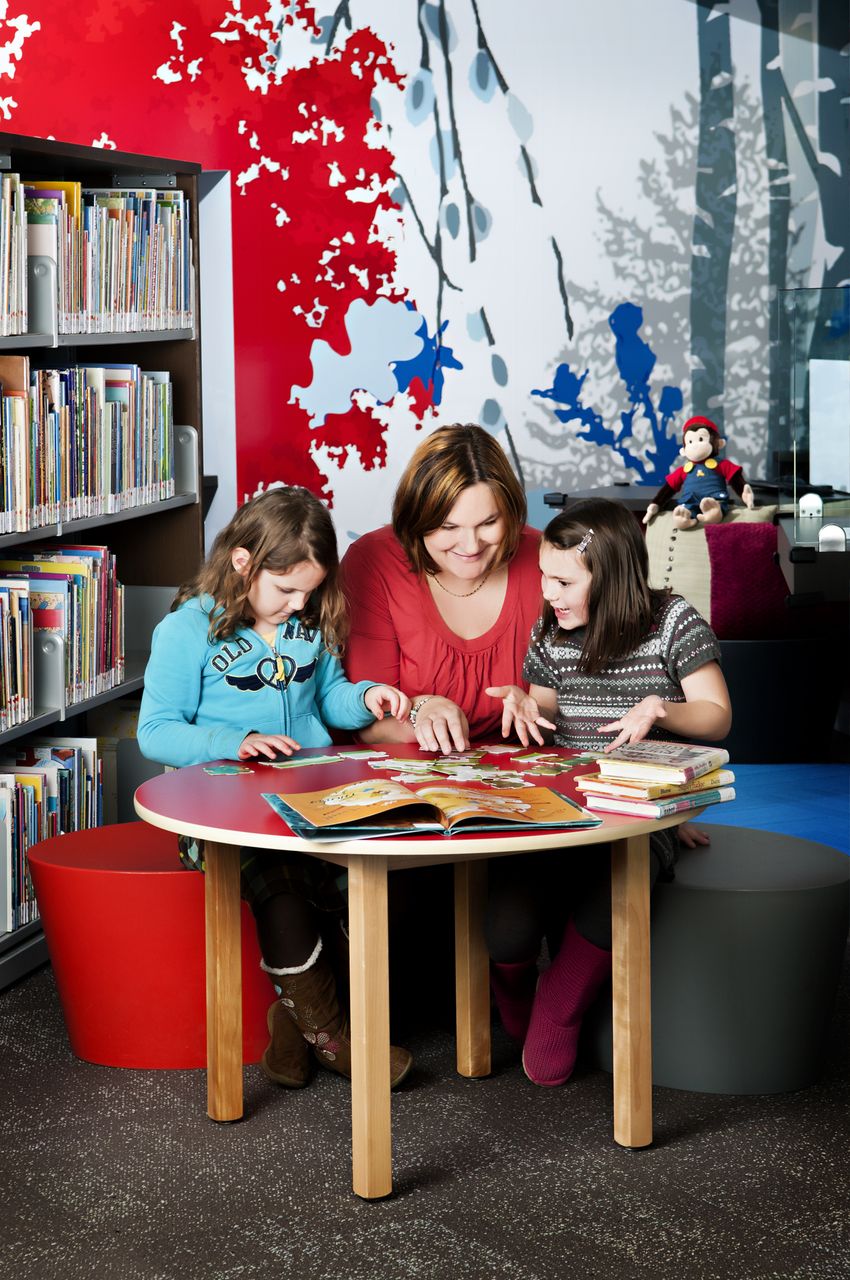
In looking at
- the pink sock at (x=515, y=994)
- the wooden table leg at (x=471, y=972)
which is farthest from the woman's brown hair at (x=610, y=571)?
the pink sock at (x=515, y=994)

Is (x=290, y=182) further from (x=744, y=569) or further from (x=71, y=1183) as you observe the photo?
(x=71, y=1183)

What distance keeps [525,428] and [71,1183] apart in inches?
161

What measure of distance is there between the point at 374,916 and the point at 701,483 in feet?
11.4

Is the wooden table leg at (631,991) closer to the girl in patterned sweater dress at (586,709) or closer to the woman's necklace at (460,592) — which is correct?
the girl in patterned sweater dress at (586,709)

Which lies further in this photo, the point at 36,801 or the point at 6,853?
the point at 36,801

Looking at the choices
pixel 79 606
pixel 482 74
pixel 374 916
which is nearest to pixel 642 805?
pixel 374 916

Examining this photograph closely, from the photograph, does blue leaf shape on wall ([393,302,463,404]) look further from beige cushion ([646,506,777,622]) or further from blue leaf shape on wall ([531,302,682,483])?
beige cushion ([646,506,777,622])

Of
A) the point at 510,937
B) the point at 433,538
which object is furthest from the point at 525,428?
the point at 510,937

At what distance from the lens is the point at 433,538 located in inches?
111

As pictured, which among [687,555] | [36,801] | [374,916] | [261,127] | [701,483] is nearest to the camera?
[374,916]

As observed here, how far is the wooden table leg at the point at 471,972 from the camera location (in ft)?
8.70

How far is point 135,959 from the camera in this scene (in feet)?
8.72

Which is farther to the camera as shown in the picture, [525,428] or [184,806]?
[525,428]

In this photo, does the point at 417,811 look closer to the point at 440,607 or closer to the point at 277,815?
the point at 277,815
